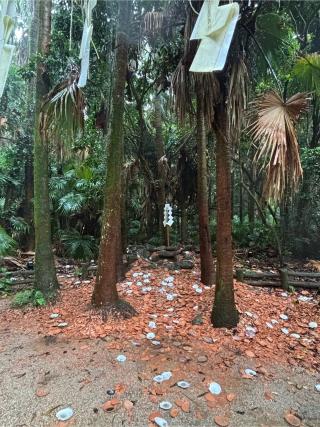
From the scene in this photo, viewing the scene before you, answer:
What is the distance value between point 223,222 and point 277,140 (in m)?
1.15

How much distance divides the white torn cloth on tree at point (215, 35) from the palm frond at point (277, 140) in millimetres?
997

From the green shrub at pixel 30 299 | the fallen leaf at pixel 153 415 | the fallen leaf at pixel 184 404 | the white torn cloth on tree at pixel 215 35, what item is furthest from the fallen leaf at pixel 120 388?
the white torn cloth on tree at pixel 215 35

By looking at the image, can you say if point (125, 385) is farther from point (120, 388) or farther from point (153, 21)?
point (153, 21)

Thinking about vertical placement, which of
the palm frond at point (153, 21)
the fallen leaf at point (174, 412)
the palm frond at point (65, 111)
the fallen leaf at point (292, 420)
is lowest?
the fallen leaf at point (292, 420)

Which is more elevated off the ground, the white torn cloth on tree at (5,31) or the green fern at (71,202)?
the white torn cloth on tree at (5,31)

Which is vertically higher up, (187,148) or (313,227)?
(187,148)

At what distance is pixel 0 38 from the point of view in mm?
3316

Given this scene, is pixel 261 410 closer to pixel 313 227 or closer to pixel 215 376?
pixel 215 376

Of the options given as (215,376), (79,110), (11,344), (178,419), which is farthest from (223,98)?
(11,344)

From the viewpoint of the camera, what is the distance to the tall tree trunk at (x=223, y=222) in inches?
160

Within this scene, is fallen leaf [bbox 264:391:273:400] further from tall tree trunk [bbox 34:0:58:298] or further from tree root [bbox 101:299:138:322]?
tall tree trunk [bbox 34:0:58:298]

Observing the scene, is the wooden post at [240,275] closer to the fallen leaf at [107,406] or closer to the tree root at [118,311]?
the tree root at [118,311]

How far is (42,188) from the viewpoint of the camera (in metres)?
5.02

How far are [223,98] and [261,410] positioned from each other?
331 cm
